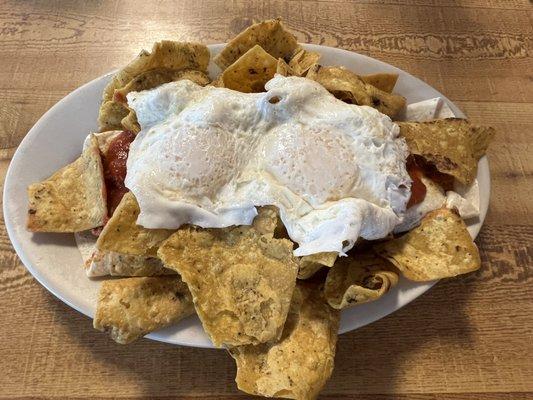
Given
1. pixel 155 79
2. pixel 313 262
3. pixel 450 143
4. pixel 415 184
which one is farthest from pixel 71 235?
pixel 450 143

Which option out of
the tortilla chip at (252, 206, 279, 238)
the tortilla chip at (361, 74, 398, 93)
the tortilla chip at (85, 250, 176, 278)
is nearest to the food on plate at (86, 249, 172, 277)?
the tortilla chip at (85, 250, 176, 278)

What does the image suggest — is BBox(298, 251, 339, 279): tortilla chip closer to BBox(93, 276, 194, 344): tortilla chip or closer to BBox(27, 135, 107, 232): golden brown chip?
BBox(93, 276, 194, 344): tortilla chip

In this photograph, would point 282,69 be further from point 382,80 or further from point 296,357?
point 296,357

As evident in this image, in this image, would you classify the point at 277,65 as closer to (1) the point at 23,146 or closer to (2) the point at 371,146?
(2) the point at 371,146

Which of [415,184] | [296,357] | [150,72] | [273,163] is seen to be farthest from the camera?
[150,72]

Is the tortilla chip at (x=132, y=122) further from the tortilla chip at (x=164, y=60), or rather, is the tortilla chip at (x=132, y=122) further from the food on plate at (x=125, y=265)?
the food on plate at (x=125, y=265)

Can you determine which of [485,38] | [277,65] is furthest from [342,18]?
[277,65]

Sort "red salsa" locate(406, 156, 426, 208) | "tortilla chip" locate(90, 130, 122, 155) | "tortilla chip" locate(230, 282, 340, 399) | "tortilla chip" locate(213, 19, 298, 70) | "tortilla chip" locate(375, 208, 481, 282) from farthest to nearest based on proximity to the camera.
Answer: "tortilla chip" locate(213, 19, 298, 70) < "tortilla chip" locate(90, 130, 122, 155) < "red salsa" locate(406, 156, 426, 208) < "tortilla chip" locate(375, 208, 481, 282) < "tortilla chip" locate(230, 282, 340, 399)
